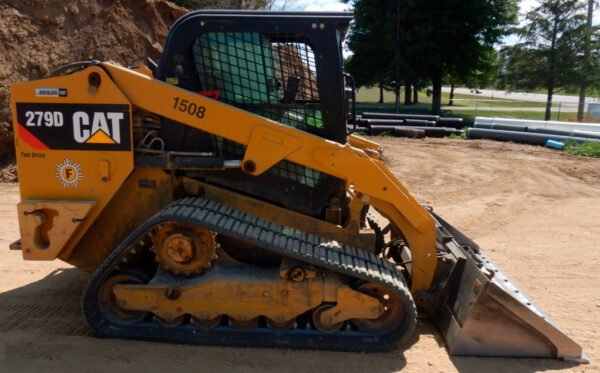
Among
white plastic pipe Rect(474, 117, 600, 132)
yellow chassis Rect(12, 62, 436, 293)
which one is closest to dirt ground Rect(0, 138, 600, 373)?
yellow chassis Rect(12, 62, 436, 293)

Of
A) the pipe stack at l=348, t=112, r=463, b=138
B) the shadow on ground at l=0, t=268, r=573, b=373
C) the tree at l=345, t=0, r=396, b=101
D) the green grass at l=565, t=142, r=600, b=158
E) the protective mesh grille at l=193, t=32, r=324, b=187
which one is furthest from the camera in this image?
the tree at l=345, t=0, r=396, b=101

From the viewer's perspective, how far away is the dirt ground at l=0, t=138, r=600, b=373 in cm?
362

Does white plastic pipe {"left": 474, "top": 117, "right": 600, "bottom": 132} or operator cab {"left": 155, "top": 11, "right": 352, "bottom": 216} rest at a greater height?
operator cab {"left": 155, "top": 11, "right": 352, "bottom": 216}

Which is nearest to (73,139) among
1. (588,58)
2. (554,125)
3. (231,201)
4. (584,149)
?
(231,201)

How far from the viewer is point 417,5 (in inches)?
961

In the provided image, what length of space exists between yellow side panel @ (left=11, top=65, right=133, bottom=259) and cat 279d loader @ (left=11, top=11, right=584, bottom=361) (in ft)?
0.03

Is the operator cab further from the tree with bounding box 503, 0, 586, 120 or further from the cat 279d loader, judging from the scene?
the tree with bounding box 503, 0, 586, 120

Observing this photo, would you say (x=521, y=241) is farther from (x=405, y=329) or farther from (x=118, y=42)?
(x=118, y=42)

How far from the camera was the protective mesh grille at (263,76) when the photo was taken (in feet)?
12.8

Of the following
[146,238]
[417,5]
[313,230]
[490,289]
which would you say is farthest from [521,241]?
[417,5]

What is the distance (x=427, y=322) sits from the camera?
4.34 meters

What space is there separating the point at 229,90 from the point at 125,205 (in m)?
1.24

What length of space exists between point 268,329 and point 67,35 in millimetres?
10433

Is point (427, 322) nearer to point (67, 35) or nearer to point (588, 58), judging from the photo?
point (67, 35)
